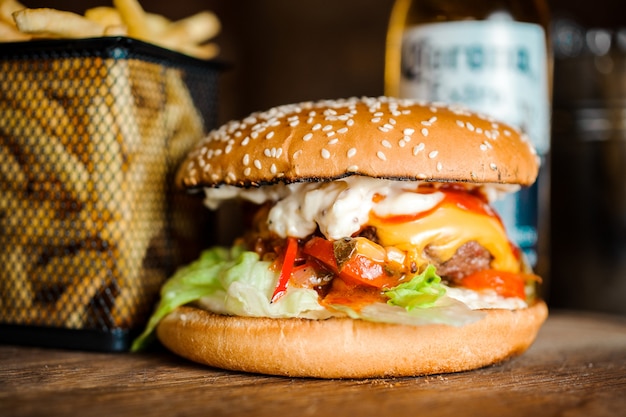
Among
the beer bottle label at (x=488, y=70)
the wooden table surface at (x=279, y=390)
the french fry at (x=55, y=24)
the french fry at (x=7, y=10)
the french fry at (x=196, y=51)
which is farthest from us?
the beer bottle label at (x=488, y=70)

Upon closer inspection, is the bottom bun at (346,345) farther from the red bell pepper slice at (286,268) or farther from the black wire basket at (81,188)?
the black wire basket at (81,188)

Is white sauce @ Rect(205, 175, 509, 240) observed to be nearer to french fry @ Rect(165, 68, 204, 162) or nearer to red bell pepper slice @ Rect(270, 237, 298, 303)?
red bell pepper slice @ Rect(270, 237, 298, 303)

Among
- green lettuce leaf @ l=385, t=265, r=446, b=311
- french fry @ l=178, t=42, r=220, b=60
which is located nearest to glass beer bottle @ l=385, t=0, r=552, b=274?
french fry @ l=178, t=42, r=220, b=60

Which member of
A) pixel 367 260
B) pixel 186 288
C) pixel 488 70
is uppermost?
pixel 488 70

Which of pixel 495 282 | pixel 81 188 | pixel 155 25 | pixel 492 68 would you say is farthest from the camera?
pixel 492 68

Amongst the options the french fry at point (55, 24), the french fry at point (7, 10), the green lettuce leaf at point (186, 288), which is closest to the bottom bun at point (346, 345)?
the green lettuce leaf at point (186, 288)

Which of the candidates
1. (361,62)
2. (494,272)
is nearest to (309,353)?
(494,272)

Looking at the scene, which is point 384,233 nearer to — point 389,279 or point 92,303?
point 389,279

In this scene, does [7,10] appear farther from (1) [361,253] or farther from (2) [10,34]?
(1) [361,253]

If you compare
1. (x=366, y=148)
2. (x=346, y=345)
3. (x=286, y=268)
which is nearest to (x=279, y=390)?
(x=346, y=345)
